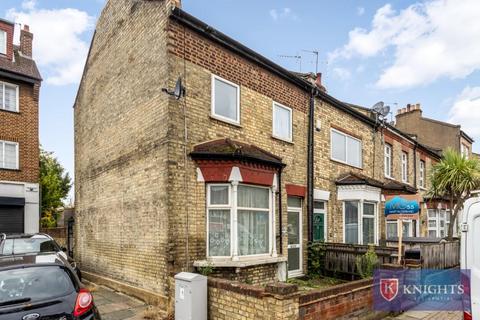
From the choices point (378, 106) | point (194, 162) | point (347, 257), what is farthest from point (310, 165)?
point (378, 106)

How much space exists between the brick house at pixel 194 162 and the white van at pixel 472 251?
4.89m

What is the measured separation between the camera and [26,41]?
19391 mm

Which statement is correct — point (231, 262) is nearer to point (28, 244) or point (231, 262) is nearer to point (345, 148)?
point (28, 244)

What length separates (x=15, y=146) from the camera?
55.6ft

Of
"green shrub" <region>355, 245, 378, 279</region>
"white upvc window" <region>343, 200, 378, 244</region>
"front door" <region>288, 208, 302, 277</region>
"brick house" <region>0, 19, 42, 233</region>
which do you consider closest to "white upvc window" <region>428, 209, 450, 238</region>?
"white upvc window" <region>343, 200, 378, 244</region>

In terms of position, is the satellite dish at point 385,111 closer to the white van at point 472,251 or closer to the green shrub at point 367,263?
the green shrub at point 367,263

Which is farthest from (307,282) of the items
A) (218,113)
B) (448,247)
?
(218,113)

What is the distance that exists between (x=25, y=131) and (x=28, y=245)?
9.62 meters

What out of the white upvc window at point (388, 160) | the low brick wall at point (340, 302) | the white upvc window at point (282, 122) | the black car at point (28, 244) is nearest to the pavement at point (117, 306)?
the black car at point (28, 244)

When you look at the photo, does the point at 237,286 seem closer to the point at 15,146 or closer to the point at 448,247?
the point at 448,247

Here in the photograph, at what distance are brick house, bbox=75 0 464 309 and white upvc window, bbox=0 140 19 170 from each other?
5.38 m

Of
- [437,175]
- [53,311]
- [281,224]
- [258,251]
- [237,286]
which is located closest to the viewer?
[53,311]

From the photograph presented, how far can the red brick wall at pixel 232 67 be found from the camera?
28.5 feet

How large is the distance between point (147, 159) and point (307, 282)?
6.13m
